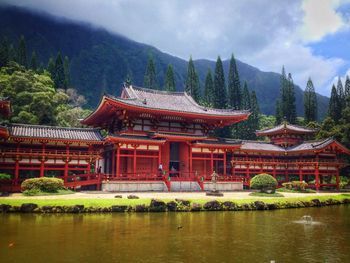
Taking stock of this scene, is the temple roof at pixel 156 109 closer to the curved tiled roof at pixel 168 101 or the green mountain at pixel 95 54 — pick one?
the curved tiled roof at pixel 168 101

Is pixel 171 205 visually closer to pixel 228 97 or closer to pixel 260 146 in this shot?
pixel 260 146

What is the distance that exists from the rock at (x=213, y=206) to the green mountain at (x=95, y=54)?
4640 inches

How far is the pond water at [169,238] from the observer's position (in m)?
11.2

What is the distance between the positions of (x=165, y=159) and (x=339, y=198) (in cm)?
1877

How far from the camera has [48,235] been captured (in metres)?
14.3

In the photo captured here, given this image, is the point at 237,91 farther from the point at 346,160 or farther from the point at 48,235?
the point at 48,235

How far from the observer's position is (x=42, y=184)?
28.1 meters

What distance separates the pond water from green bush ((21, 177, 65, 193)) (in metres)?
8.07

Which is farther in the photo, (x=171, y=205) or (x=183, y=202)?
(x=183, y=202)

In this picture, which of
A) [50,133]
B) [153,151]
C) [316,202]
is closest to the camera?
[316,202]

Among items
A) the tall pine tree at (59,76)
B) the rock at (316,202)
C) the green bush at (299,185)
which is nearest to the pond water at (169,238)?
the rock at (316,202)

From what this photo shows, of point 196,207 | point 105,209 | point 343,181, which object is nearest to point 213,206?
point 196,207

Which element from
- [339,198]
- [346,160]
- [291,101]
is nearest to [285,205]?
[339,198]

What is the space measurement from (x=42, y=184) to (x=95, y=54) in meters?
143
